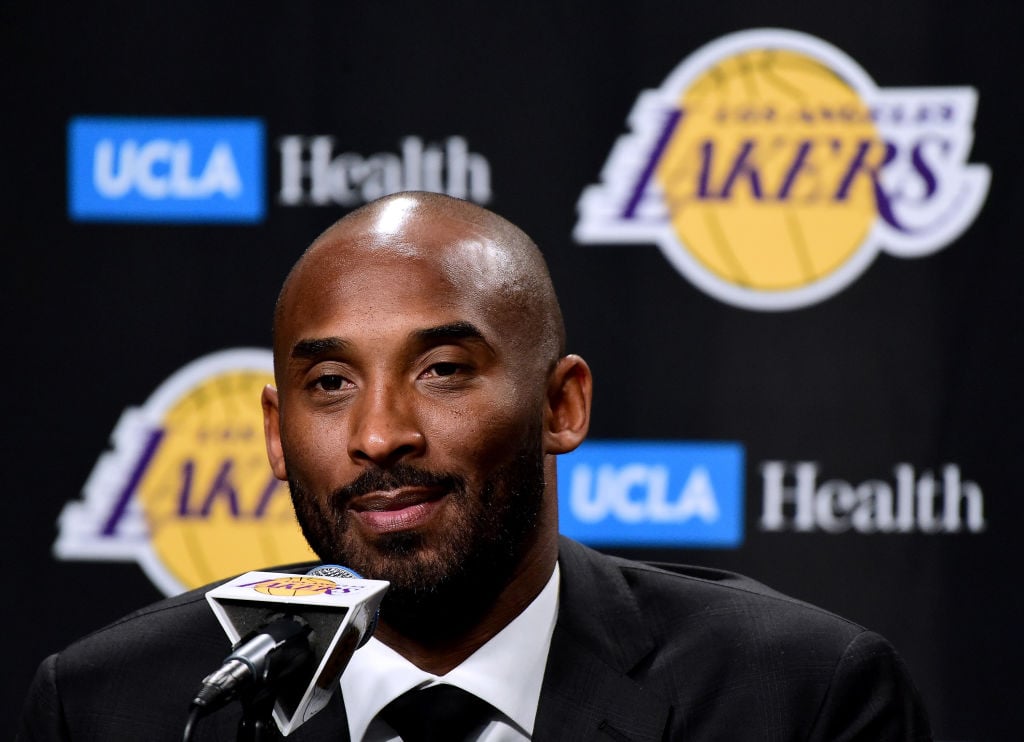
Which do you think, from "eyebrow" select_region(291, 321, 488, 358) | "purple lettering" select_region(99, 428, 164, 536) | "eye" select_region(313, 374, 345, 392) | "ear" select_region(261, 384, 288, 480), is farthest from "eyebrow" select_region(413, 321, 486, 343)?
"purple lettering" select_region(99, 428, 164, 536)

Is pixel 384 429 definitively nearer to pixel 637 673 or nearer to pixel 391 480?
pixel 391 480

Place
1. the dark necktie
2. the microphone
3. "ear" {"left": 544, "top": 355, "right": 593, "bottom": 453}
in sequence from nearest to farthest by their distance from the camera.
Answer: the microphone < the dark necktie < "ear" {"left": 544, "top": 355, "right": 593, "bottom": 453}

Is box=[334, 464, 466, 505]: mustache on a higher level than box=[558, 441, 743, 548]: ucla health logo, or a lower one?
higher

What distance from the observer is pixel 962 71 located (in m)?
2.58

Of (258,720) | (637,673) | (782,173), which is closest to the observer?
(258,720)

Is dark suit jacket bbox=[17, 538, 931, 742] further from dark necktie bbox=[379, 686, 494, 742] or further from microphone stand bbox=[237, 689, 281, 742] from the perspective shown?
microphone stand bbox=[237, 689, 281, 742]

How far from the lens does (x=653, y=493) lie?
2.62 metres

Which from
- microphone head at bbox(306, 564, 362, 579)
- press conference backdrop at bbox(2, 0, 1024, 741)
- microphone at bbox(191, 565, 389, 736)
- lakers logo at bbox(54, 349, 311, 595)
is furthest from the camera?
lakers logo at bbox(54, 349, 311, 595)

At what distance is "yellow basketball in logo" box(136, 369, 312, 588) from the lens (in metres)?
2.71

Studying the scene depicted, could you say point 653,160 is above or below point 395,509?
above

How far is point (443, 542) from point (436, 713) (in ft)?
0.77

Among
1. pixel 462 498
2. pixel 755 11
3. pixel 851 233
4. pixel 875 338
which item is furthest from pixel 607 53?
pixel 462 498

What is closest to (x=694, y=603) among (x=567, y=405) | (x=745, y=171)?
(x=567, y=405)

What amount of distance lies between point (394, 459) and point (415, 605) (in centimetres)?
20
